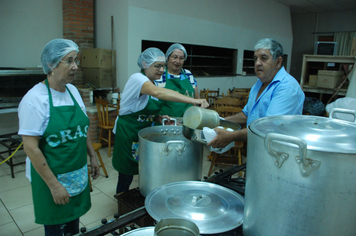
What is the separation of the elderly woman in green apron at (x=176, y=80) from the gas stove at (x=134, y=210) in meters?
1.01

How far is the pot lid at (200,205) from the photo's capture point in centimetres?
87

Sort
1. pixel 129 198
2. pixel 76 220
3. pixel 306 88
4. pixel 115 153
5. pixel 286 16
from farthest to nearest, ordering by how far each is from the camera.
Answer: pixel 286 16 → pixel 306 88 → pixel 115 153 → pixel 76 220 → pixel 129 198

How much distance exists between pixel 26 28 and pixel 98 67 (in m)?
1.53

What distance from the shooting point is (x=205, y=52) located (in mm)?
6461

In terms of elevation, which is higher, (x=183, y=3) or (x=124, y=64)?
(x=183, y=3)

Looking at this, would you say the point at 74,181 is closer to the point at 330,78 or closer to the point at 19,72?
the point at 19,72

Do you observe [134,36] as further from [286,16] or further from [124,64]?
[286,16]

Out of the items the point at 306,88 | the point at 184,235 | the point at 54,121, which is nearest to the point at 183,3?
the point at 306,88

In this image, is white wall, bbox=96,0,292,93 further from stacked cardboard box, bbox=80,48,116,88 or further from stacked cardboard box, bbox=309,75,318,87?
stacked cardboard box, bbox=309,75,318,87

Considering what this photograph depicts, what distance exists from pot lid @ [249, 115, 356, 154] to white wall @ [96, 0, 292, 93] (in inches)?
159

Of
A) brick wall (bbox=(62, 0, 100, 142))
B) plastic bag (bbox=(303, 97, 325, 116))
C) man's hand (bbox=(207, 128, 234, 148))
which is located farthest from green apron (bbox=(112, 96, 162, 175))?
plastic bag (bbox=(303, 97, 325, 116))

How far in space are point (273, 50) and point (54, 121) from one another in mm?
1244

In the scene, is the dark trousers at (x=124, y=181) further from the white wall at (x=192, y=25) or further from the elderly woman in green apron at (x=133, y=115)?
the white wall at (x=192, y=25)

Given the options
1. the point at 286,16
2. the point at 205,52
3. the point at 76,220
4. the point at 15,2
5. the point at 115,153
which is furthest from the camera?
the point at 286,16
